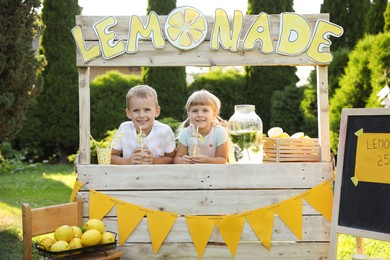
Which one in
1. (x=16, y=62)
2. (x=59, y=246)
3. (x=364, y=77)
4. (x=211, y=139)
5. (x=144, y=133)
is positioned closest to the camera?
(x=59, y=246)

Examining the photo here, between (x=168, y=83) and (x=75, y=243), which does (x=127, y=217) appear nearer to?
(x=75, y=243)

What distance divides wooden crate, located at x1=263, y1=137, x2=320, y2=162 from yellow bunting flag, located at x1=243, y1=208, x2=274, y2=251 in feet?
1.01

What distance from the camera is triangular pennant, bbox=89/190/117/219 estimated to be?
299cm

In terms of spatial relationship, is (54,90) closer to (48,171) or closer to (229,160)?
(48,171)

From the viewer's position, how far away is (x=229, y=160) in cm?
328

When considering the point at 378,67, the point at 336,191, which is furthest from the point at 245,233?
the point at 378,67

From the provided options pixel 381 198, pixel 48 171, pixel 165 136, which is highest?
pixel 165 136

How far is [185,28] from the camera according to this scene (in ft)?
9.93

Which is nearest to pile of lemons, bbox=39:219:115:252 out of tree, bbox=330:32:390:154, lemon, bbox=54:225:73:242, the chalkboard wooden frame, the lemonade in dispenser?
lemon, bbox=54:225:73:242

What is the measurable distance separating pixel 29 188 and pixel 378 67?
5229 mm

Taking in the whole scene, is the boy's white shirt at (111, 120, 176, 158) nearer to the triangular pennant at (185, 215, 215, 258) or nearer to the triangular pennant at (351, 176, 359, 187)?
the triangular pennant at (185, 215, 215, 258)

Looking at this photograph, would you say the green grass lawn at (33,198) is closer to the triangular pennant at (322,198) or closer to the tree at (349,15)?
the triangular pennant at (322,198)

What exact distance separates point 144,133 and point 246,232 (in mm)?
873

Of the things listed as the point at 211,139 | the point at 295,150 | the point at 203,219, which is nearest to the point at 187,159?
the point at 211,139
